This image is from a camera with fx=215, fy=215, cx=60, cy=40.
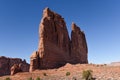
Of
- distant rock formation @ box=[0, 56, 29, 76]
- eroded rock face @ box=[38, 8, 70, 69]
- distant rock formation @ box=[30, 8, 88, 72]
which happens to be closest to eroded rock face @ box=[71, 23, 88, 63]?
distant rock formation @ box=[30, 8, 88, 72]

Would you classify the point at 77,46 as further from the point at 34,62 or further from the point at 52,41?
the point at 34,62

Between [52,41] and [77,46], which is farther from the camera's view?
[77,46]

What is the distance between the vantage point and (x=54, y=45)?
198 ft

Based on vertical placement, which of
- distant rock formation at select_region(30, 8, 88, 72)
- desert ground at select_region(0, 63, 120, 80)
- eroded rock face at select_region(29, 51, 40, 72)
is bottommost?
desert ground at select_region(0, 63, 120, 80)

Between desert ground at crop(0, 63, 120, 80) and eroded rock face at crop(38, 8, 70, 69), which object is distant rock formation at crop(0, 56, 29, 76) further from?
desert ground at crop(0, 63, 120, 80)

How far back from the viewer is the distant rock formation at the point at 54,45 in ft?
186

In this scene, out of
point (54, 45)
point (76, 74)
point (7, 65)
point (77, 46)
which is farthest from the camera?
Result: point (7, 65)

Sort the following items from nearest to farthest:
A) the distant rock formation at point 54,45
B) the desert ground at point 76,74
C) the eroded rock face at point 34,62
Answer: the desert ground at point 76,74
the eroded rock face at point 34,62
the distant rock formation at point 54,45

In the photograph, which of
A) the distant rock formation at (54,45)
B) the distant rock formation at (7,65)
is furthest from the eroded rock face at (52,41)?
the distant rock formation at (7,65)

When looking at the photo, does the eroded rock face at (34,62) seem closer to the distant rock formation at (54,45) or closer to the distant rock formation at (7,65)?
the distant rock formation at (54,45)

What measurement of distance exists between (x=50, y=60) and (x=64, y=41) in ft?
39.3

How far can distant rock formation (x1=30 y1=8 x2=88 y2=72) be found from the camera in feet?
186

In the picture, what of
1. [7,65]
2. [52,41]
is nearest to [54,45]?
[52,41]

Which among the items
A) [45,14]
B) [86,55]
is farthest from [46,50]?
[86,55]
